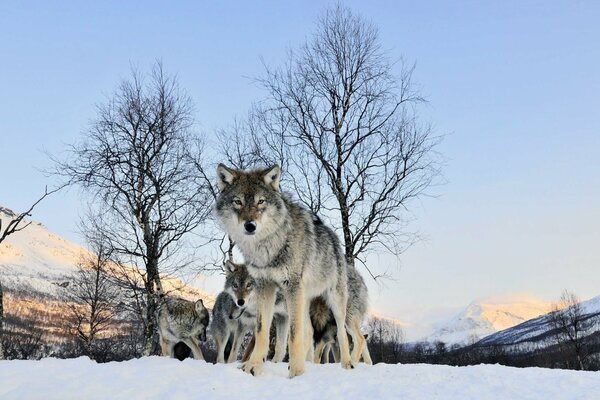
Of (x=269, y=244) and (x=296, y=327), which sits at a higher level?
(x=269, y=244)

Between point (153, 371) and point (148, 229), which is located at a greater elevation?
point (148, 229)

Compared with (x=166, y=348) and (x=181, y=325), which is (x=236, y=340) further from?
(x=166, y=348)

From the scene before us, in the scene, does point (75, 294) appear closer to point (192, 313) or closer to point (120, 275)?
point (120, 275)

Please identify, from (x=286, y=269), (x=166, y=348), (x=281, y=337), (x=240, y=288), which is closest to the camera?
(x=286, y=269)

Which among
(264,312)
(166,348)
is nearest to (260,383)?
(264,312)

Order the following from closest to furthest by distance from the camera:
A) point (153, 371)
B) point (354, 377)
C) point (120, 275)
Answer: point (153, 371) < point (354, 377) < point (120, 275)

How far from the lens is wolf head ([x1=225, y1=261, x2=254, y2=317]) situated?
34.6 ft

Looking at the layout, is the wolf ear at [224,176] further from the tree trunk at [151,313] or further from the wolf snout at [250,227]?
the tree trunk at [151,313]

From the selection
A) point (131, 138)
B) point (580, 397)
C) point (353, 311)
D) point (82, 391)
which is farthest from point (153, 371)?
point (131, 138)

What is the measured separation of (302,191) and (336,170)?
5.62 ft

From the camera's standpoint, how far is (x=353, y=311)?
9.95m

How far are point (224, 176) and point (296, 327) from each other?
2.61 m

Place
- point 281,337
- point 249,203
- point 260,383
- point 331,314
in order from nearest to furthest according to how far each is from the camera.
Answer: point 260,383 < point 249,203 < point 281,337 < point 331,314

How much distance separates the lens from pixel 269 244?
773 centimetres
